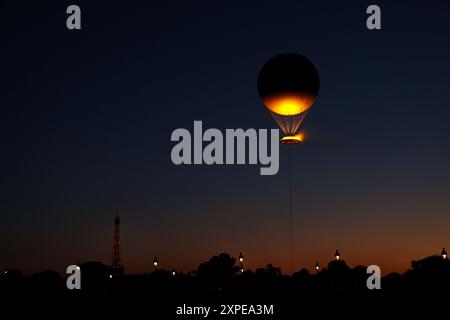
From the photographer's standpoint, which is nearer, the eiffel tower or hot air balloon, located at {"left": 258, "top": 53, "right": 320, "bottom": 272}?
hot air balloon, located at {"left": 258, "top": 53, "right": 320, "bottom": 272}

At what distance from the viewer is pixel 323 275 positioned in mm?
100875

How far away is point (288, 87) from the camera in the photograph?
2728cm

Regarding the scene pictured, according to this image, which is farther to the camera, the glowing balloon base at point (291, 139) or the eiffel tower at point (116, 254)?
the eiffel tower at point (116, 254)

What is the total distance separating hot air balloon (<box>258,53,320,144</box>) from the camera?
27.3 meters

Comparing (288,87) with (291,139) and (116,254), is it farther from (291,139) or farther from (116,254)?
(116,254)

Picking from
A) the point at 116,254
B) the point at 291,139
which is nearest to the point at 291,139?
the point at 291,139

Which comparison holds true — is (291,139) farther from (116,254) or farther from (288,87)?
(116,254)

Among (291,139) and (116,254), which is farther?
(116,254)

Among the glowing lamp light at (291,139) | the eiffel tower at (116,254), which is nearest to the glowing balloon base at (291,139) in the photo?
the glowing lamp light at (291,139)

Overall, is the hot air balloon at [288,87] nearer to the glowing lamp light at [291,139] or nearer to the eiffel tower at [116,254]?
the glowing lamp light at [291,139]

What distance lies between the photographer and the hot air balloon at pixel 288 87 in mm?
27328

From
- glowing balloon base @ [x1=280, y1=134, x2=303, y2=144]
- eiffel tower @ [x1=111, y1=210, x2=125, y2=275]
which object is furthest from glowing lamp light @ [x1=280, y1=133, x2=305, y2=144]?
eiffel tower @ [x1=111, y1=210, x2=125, y2=275]

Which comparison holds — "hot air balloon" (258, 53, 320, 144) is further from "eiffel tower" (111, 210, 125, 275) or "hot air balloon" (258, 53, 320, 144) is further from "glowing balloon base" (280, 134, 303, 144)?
"eiffel tower" (111, 210, 125, 275)

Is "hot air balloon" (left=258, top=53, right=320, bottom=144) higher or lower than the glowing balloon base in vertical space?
higher
